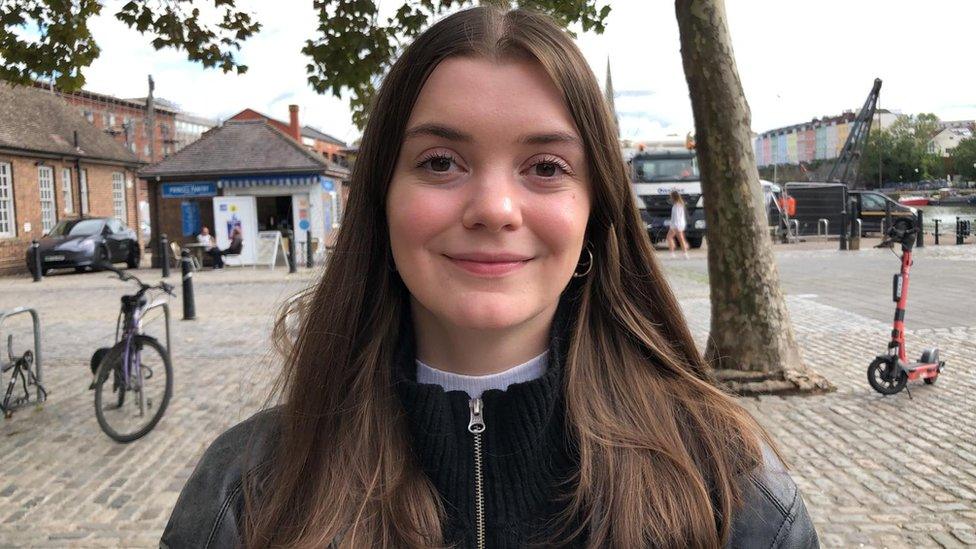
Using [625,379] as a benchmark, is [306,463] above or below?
below

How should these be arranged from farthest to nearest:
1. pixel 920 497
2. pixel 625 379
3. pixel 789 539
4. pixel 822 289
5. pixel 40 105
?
1. pixel 40 105
2. pixel 822 289
3. pixel 920 497
4. pixel 625 379
5. pixel 789 539

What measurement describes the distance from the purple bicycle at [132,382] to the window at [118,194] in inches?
1320

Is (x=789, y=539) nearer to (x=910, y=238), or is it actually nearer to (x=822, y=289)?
(x=910, y=238)

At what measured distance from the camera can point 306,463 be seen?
151 cm

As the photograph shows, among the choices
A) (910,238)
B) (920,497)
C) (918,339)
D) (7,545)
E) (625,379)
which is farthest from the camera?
(918,339)

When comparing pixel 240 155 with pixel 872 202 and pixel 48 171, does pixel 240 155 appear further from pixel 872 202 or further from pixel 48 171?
pixel 872 202

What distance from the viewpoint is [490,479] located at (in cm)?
146

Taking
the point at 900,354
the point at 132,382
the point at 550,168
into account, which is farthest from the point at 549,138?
the point at 900,354

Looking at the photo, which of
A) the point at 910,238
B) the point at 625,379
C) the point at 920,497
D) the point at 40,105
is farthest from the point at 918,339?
the point at 40,105

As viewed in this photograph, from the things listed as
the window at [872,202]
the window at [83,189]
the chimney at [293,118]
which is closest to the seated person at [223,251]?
the window at [83,189]

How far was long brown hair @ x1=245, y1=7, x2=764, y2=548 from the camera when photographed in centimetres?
142

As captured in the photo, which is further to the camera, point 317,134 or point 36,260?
point 317,134

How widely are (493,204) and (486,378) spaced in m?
0.38

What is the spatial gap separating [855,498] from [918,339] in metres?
5.61
